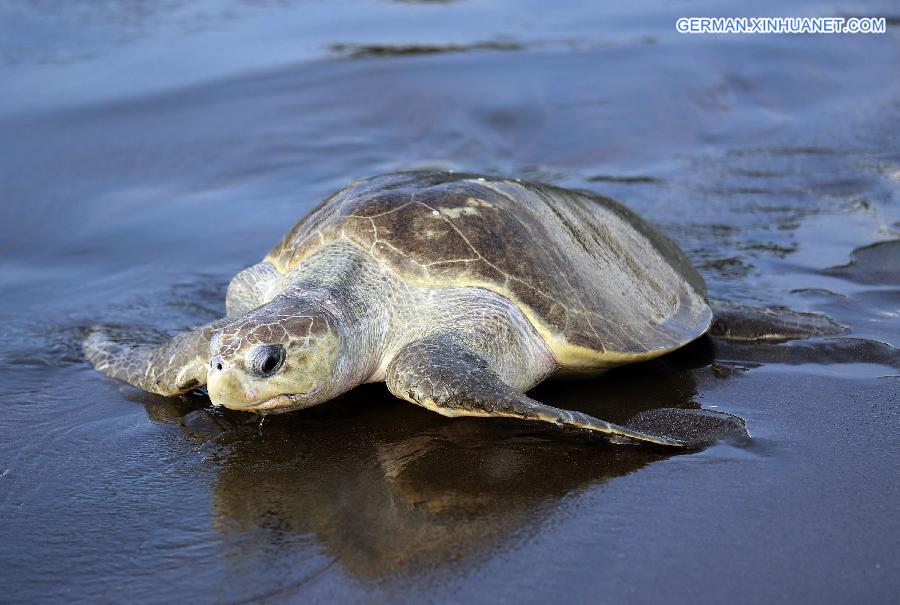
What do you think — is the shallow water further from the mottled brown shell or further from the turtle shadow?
the mottled brown shell

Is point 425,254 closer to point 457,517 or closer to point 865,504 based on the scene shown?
point 457,517

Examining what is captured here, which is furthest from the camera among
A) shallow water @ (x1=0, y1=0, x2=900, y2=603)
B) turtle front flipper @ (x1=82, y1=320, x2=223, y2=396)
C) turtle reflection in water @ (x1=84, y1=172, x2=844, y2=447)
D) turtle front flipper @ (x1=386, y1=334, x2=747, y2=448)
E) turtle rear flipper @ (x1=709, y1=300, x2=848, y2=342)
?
turtle rear flipper @ (x1=709, y1=300, x2=848, y2=342)

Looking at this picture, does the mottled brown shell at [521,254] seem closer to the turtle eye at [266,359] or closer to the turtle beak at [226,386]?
the turtle eye at [266,359]

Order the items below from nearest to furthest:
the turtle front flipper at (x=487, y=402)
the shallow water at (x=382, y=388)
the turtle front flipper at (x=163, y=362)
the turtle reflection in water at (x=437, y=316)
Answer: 1. the shallow water at (x=382, y=388)
2. the turtle front flipper at (x=487, y=402)
3. the turtle reflection in water at (x=437, y=316)
4. the turtle front flipper at (x=163, y=362)

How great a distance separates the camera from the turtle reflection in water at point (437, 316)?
3.29 m

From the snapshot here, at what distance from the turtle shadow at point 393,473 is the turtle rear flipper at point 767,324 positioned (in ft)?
2.28

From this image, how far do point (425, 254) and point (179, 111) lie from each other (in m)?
5.08

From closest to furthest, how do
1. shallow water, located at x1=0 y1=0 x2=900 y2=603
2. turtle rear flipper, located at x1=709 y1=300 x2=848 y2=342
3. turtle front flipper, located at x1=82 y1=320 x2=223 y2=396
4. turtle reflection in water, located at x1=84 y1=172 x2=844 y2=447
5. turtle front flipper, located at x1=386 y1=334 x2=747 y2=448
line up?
1. shallow water, located at x1=0 y1=0 x2=900 y2=603
2. turtle front flipper, located at x1=386 y1=334 x2=747 y2=448
3. turtle reflection in water, located at x1=84 y1=172 x2=844 y2=447
4. turtle front flipper, located at x1=82 y1=320 x2=223 y2=396
5. turtle rear flipper, located at x1=709 y1=300 x2=848 y2=342

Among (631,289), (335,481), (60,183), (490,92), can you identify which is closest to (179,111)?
(60,183)

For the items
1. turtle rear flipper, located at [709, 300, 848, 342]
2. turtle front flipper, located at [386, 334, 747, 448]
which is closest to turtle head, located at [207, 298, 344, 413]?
turtle front flipper, located at [386, 334, 747, 448]

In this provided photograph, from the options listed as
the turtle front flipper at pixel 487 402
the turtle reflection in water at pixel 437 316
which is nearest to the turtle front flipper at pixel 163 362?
the turtle reflection in water at pixel 437 316

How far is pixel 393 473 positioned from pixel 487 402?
1.28ft

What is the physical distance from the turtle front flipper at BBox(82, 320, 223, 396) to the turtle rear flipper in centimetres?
231

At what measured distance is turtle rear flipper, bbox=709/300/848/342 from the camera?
4.28 metres
